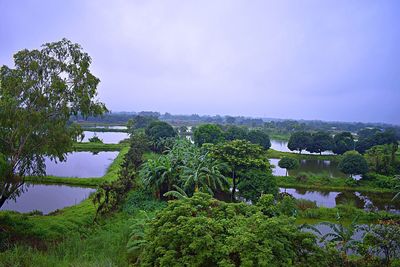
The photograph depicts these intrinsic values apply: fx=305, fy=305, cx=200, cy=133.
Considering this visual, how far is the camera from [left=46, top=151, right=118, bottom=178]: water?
3103 centimetres

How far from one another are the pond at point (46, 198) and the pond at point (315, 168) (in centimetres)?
2244

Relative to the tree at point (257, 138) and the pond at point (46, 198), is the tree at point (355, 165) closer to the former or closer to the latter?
the tree at point (257, 138)

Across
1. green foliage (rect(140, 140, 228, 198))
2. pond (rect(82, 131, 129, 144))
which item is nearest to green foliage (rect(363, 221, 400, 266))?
green foliage (rect(140, 140, 228, 198))

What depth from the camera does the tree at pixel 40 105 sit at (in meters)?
12.9

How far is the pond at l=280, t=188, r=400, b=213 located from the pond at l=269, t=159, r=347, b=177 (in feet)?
22.7

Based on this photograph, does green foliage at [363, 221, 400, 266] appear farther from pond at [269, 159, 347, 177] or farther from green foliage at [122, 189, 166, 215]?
pond at [269, 159, 347, 177]

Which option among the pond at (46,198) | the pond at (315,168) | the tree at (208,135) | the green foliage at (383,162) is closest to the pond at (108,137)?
the tree at (208,135)

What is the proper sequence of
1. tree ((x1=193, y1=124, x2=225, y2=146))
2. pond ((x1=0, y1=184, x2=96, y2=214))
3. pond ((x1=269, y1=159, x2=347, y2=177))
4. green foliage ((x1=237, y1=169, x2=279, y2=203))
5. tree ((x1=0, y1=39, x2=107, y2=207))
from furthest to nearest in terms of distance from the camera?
tree ((x1=193, y1=124, x2=225, y2=146)) < pond ((x1=269, y1=159, x2=347, y2=177)) < pond ((x1=0, y1=184, x2=96, y2=214)) < green foliage ((x1=237, y1=169, x2=279, y2=203)) < tree ((x1=0, y1=39, x2=107, y2=207))

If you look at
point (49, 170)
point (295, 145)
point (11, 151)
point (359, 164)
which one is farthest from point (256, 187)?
point (295, 145)

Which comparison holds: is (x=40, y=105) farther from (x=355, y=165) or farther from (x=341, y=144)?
(x=341, y=144)

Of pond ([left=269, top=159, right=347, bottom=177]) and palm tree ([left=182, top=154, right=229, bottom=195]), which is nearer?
palm tree ([left=182, top=154, right=229, bottom=195])

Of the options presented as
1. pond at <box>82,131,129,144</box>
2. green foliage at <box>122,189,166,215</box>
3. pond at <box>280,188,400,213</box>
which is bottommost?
pond at <box>280,188,400,213</box>

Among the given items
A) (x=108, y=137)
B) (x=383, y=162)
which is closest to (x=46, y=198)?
(x=383, y=162)

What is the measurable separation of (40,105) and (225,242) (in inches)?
397
